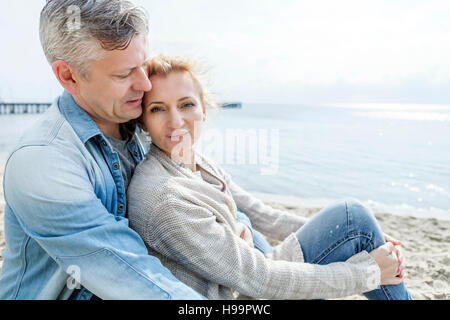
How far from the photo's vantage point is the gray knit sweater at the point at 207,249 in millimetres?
1608

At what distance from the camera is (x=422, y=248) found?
4.24 metres

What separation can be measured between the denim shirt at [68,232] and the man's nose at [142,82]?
1.31ft

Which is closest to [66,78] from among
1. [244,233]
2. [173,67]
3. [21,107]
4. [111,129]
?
[111,129]

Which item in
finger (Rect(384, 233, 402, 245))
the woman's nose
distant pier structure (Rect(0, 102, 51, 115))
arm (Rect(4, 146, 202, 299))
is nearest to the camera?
arm (Rect(4, 146, 202, 299))

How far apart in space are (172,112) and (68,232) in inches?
32.4

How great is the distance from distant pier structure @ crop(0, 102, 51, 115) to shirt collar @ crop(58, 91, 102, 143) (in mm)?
33570

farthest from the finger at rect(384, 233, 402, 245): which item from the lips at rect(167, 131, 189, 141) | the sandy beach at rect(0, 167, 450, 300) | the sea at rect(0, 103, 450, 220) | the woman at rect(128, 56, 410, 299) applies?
the sea at rect(0, 103, 450, 220)

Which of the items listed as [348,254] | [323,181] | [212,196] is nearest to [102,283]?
[212,196]

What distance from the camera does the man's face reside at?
5.83 ft

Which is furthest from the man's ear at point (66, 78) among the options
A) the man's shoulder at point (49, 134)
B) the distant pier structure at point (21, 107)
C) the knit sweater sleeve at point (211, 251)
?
the distant pier structure at point (21, 107)

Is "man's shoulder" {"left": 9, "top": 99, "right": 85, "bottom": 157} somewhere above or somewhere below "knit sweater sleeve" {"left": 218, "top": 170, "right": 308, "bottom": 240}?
above

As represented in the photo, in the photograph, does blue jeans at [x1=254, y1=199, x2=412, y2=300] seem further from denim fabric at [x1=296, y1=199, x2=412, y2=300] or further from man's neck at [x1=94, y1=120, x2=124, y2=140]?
man's neck at [x1=94, y1=120, x2=124, y2=140]
